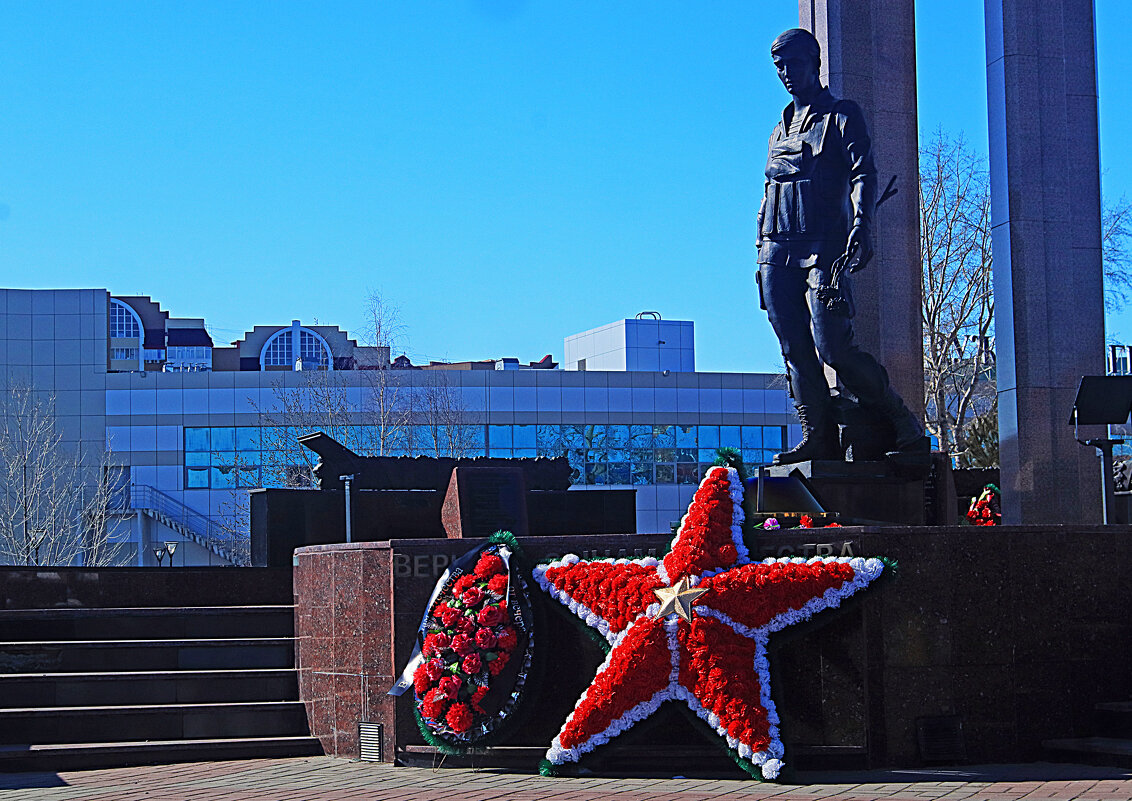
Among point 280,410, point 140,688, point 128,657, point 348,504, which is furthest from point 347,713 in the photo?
point 280,410

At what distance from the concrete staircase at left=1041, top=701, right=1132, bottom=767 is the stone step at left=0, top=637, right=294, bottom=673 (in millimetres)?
5676

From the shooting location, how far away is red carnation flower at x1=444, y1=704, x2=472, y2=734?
9625 mm

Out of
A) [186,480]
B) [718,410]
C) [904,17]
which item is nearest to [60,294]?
[186,480]

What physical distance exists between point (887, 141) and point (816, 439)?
5164 mm

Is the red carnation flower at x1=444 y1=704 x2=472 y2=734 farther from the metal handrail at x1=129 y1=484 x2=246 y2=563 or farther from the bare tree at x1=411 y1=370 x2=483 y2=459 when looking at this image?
the metal handrail at x1=129 y1=484 x2=246 y2=563

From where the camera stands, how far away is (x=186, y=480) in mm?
60312

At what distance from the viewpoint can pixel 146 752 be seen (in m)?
10.7

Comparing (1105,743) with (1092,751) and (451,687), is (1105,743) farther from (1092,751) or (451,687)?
(451,687)

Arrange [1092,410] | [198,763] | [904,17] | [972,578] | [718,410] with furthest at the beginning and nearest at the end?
[718,410] < [904,17] < [1092,410] < [198,763] < [972,578]

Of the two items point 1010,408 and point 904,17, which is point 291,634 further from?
point 904,17

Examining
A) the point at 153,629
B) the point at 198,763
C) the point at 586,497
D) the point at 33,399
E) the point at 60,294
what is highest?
the point at 60,294

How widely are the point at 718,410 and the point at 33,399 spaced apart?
89.9 feet

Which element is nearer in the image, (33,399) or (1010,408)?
(1010,408)

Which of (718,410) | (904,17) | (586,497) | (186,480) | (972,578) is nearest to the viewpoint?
(972,578)
